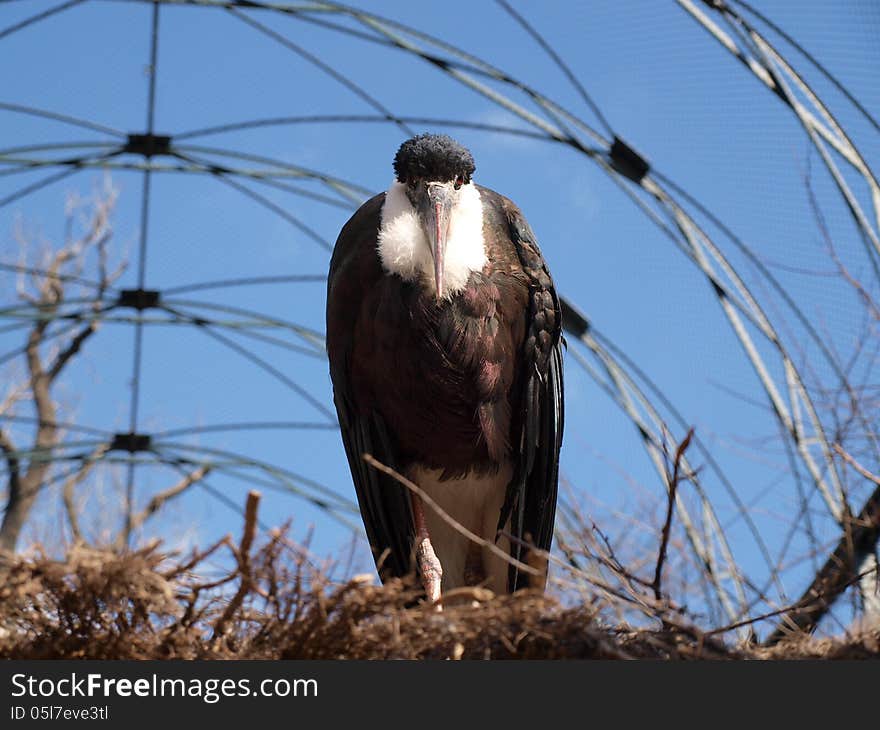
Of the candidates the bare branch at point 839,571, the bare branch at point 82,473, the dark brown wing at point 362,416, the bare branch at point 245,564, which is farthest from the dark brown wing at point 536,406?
the bare branch at point 82,473

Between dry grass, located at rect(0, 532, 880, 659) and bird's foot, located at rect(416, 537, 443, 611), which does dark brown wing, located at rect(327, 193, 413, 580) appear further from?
dry grass, located at rect(0, 532, 880, 659)

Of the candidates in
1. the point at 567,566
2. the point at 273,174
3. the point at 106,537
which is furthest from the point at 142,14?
the point at 567,566

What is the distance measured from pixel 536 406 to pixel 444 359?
445 mm

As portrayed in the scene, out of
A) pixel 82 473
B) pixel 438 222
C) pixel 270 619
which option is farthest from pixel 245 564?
pixel 82 473

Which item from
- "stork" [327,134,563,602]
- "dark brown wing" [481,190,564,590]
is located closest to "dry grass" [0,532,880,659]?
"stork" [327,134,563,602]

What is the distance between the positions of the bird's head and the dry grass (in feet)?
4.23

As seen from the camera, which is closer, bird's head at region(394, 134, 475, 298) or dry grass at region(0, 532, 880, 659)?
dry grass at region(0, 532, 880, 659)

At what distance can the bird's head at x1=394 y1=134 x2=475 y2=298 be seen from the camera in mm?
4184

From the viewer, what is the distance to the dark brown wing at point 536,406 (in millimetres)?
4434

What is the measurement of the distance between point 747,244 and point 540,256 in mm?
3579

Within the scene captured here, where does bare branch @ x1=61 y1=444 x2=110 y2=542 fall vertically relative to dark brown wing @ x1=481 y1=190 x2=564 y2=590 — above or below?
above

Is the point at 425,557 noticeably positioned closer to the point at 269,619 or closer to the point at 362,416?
the point at 362,416

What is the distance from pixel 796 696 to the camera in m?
2.92

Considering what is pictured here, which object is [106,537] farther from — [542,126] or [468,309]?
[542,126]
